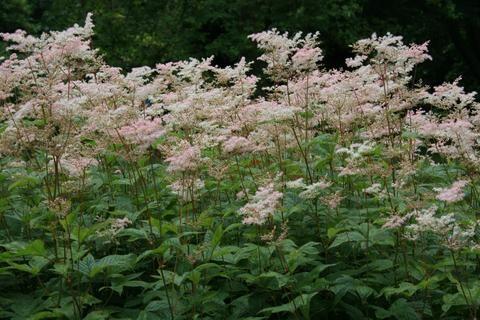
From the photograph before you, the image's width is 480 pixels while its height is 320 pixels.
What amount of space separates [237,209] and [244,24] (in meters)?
14.5

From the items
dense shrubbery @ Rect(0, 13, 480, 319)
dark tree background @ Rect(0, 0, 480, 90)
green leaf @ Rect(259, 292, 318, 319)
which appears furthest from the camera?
dark tree background @ Rect(0, 0, 480, 90)

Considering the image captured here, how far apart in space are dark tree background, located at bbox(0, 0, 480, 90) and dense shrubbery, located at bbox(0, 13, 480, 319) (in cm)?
1264

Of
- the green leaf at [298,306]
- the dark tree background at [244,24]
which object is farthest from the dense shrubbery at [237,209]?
the dark tree background at [244,24]

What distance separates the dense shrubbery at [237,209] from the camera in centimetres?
442

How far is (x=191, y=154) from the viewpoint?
4562mm

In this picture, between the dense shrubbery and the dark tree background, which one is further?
the dark tree background

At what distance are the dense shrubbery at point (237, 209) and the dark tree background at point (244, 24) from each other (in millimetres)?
12644

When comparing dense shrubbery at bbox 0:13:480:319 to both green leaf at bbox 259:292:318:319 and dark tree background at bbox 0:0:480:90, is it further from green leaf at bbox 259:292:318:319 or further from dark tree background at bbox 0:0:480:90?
dark tree background at bbox 0:0:480:90

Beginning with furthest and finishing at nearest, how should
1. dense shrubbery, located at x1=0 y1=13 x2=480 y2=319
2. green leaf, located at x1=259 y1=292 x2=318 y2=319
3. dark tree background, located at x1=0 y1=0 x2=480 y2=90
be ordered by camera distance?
dark tree background, located at x1=0 y1=0 x2=480 y2=90, dense shrubbery, located at x1=0 y1=13 x2=480 y2=319, green leaf, located at x1=259 y1=292 x2=318 y2=319

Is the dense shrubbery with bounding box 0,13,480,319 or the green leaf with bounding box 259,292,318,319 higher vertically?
the dense shrubbery with bounding box 0,13,480,319

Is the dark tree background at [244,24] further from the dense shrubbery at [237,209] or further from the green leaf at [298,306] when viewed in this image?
the green leaf at [298,306]

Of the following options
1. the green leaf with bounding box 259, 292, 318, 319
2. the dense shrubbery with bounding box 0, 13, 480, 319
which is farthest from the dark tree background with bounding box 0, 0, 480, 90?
the green leaf with bounding box 259, 292, 318, 319

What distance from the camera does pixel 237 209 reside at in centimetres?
521

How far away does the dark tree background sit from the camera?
1897cm
